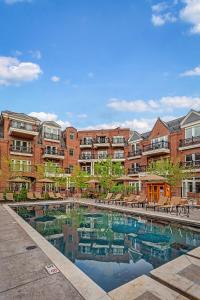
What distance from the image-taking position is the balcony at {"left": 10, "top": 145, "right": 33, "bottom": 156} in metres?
30.1

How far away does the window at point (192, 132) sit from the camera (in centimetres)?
2645

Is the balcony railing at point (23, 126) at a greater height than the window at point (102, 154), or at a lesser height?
greater

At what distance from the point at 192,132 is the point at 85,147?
18.9m

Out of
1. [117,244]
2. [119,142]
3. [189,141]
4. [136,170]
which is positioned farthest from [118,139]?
[117,244]

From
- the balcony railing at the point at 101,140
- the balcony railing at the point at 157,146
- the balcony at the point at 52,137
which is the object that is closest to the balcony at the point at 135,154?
the balcony railing at the point at 157,146

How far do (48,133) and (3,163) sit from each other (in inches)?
356

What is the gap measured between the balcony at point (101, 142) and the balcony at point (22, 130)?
11.2 metres

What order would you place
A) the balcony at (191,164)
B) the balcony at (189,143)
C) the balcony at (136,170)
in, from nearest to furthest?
the balcony at (191,164) < the balcony at (189,143) < the balcony at (136,170)

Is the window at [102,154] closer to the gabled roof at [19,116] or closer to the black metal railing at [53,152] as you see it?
the black metal railing at [53,152]

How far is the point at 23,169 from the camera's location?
1198 inches

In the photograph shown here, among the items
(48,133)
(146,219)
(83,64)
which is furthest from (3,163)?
(146,219)

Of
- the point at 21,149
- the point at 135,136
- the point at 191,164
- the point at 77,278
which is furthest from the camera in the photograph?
the point at 135,136

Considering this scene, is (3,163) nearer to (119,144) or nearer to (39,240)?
(119,144)

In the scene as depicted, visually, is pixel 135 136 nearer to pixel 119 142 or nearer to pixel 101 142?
pixel 119 142
